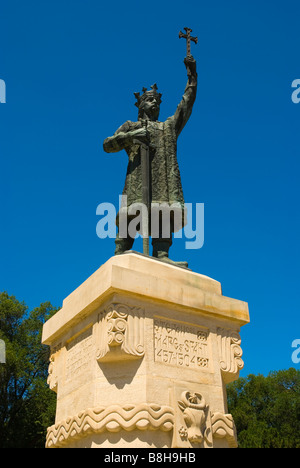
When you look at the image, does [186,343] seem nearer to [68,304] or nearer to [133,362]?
[133,362]

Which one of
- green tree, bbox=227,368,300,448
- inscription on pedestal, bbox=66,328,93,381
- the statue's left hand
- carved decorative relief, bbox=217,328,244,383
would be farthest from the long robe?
green tree, bbox=227,368,300,448

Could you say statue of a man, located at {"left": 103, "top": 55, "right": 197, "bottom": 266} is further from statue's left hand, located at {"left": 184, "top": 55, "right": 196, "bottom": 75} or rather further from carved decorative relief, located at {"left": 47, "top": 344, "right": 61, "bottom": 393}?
carved decorative relief, located at {"left": 47, "top": 344, "right": 61, "bottom": 393}

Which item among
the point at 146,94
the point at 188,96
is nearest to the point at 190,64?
the point at 188,96

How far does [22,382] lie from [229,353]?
72.3 ft

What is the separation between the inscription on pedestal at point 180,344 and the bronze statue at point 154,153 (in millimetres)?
1008

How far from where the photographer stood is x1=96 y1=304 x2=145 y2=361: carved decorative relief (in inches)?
188

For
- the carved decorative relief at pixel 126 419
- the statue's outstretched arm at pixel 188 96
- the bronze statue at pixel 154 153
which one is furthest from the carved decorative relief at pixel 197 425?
the statue's outstretched arm at pixel 188 96

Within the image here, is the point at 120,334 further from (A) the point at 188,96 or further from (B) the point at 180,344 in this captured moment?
(A) the point at 188,96

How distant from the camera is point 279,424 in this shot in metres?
32.5

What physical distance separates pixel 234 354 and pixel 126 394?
1.50m

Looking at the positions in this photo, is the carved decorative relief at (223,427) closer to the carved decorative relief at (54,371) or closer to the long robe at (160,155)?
the carved decorative relief at (54,371)

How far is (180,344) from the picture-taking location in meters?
5.24
